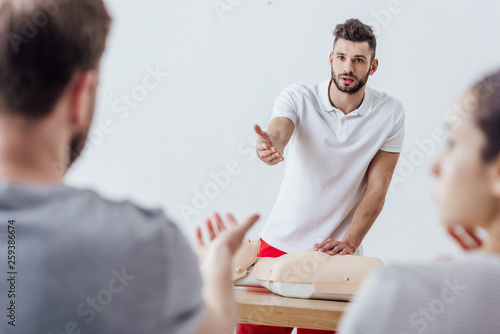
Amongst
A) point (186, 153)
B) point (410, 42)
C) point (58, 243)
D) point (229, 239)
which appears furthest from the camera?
point (186, 153)

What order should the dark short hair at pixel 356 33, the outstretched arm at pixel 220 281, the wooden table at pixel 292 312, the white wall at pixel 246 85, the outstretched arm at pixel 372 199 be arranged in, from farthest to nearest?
the white wall at pixel 246 85
the dark short hair at pixel 356 33
the outstretched arm at pixel 372 199
the wooden table at pixel 292 312
the outstretched arm at pixel 220 281

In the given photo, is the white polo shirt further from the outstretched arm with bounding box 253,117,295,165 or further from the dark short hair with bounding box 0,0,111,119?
the dark short hair with bounding box 0,0,111,119

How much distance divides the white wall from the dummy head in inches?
93.9

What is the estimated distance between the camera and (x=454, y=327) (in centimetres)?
59

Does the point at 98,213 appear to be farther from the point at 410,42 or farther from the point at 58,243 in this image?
the point at 410,42

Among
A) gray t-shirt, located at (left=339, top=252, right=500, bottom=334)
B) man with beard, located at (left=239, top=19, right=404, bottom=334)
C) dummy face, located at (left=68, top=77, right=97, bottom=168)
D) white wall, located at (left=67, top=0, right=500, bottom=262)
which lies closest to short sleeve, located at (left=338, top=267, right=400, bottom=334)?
gray t-shirt, located at (left=339, top=252, right=500, bottom=334)

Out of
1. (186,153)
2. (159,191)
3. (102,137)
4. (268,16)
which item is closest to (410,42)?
(268,16)

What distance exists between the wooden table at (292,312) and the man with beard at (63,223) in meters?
1.08

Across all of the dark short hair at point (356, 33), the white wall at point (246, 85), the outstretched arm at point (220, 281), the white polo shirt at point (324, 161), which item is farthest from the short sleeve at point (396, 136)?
the outstretched arm at point (220, 281)

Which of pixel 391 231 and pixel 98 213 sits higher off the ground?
pixel 98 213

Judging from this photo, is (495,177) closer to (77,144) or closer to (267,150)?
(77,144)

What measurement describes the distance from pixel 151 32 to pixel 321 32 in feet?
3.51

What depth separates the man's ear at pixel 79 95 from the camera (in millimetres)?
629

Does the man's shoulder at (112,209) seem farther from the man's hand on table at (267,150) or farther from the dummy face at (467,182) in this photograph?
the man's hand on table at (267,150)
